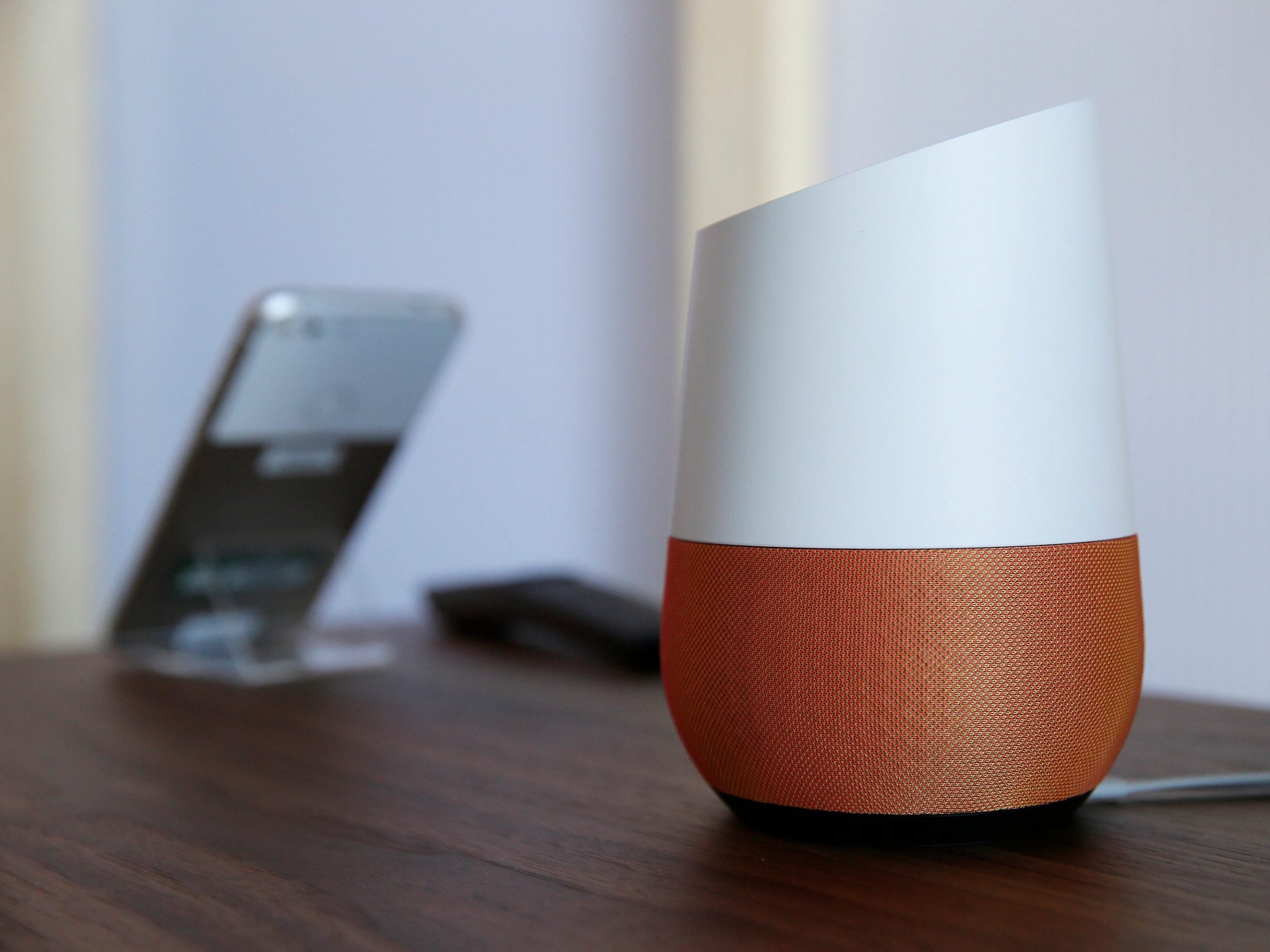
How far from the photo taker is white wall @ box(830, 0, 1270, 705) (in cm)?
109

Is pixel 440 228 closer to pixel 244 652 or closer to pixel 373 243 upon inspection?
pixel 373 243

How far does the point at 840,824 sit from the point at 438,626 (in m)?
0.66

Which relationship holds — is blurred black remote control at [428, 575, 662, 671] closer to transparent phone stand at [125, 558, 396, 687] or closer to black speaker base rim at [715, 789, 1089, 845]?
transparent phone stand at [125, 558, 396, 687]

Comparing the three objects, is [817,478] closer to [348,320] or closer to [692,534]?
[692,534]

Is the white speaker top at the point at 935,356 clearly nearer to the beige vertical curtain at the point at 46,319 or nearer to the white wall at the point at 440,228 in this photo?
the white wall at the point at 440,228

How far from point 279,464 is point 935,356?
58 cm

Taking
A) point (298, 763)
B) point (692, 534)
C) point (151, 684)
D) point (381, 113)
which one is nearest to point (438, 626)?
point (151, 684)

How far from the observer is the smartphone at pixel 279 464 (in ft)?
2.57

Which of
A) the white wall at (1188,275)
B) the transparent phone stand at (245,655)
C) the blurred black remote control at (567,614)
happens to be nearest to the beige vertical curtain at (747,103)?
the white wall at (1188,275)

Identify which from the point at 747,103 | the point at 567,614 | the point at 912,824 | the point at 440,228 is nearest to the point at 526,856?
the point at 912,824

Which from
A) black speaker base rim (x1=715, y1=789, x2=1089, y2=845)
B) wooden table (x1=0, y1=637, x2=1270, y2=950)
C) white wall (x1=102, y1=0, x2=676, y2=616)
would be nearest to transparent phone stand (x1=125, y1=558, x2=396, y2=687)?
wooden table (x1=0, y1=637, x2=1270, y2=950)

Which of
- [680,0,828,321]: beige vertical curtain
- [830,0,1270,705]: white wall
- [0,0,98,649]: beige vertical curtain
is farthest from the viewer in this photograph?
[0,0,98,649]: beige vertical curtain

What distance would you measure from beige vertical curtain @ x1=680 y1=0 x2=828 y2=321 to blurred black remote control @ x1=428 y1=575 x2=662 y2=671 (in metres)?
→ 0.68

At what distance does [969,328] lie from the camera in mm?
354
